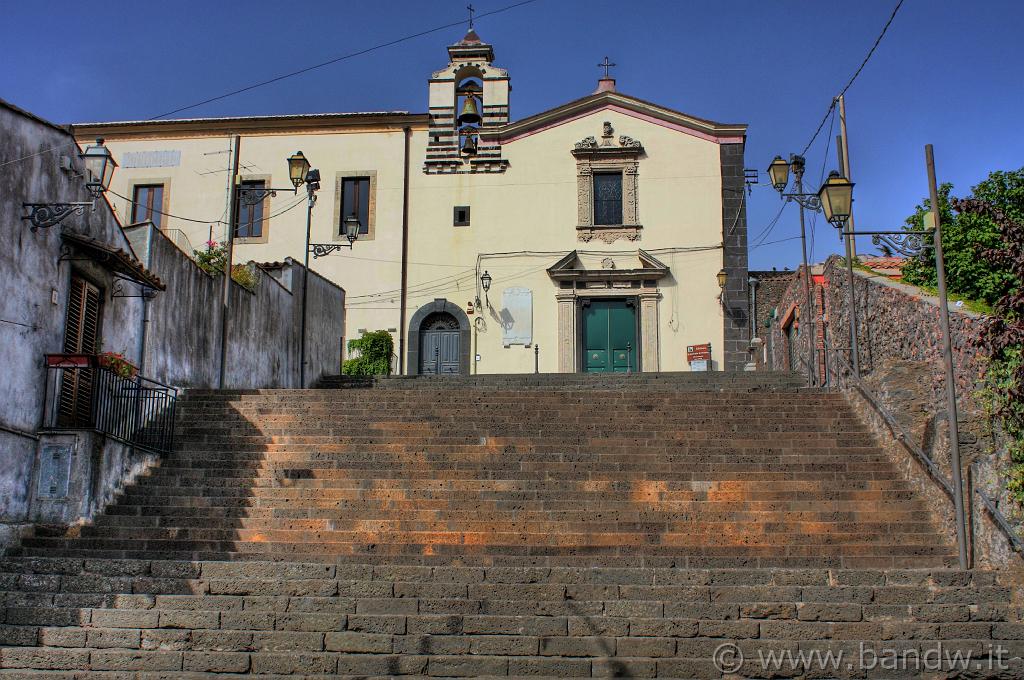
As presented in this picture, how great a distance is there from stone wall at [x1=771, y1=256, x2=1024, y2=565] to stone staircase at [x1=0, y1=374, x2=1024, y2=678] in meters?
0.38

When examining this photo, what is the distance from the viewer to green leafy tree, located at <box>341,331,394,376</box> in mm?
23188

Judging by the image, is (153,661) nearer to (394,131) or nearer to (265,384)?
(265,384)

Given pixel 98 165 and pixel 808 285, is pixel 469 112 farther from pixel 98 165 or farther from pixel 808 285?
pixel 98 165

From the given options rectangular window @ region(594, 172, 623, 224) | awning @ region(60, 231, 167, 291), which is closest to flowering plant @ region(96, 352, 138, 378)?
awning @ region(60, 231, 167, 291)

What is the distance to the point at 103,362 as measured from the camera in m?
11.4

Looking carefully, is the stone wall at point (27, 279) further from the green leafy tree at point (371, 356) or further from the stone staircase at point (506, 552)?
the green leafy tree at point (371, 356)

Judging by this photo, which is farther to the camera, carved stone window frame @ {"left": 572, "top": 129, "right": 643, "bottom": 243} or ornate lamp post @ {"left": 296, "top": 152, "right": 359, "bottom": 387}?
carved stone window frame @ {"left": 572, "top": 129, "right": 643, "bottom": 243}

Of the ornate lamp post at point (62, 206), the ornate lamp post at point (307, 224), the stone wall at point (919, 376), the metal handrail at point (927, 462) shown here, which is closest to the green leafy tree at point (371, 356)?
the ornate lamp post at point (307, 224)

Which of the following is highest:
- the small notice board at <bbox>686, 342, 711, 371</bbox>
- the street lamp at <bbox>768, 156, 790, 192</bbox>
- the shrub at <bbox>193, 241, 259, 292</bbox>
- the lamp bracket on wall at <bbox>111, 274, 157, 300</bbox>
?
the street lamp at <bbox>768, 156, 790, 192</bbox>

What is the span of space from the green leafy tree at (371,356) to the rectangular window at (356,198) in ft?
10.2

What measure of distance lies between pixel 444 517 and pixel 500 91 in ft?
54.7

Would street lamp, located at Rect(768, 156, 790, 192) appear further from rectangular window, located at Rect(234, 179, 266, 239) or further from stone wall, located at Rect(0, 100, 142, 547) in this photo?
rectangular window, located at Rect(234, 179, 266, 239)

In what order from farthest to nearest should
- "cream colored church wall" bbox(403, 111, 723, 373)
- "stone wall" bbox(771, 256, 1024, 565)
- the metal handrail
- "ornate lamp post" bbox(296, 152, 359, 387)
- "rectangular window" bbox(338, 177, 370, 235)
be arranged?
"rectangular window" bbox(338, 177, 370, 235), "cream colored church wall" bbox(403, 111, 723, 373), "ornate lamp post" bbox(296, 152, 359, 387), "stone wall" bbox(771, 256, 1024, 565), the metal handrail

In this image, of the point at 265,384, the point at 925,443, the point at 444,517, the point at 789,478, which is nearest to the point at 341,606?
the point at 444,517
